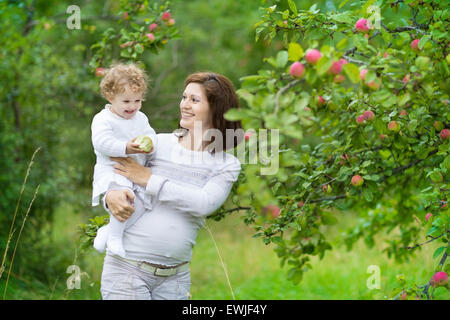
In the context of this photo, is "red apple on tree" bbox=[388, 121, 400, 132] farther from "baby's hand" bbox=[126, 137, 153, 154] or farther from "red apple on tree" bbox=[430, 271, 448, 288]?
"baby's hand" bbox=[126, 137, 153, 154]

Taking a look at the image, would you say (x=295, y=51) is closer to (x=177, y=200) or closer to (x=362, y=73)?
(x=362, y=73)

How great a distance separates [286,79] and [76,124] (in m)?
4.32

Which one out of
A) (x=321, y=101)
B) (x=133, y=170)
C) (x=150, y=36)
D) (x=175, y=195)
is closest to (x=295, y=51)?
(x=175, y=195)

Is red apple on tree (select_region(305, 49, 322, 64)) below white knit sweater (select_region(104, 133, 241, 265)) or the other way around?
the other way around

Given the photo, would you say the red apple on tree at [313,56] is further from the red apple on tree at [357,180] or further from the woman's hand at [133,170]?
the red apple on tree at [357,180]

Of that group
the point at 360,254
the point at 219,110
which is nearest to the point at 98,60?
the point at 219,110

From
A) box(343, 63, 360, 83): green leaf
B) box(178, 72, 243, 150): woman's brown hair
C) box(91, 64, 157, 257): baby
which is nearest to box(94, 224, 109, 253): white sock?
box(91, 64, 157, 257): baby

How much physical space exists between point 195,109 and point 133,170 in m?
0.35

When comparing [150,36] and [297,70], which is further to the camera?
[150,36]

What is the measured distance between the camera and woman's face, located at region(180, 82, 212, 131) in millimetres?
2205

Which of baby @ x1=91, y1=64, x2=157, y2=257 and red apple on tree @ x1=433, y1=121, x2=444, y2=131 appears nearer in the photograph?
baby @ x1=91, y1=64, x2=157, y2=257

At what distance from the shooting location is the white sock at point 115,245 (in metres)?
2.05

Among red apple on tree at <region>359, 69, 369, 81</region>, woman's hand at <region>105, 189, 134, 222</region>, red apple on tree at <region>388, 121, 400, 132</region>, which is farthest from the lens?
red apple on tree at <region>388, 121, 400, 132</region>

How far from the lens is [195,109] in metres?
2.21
